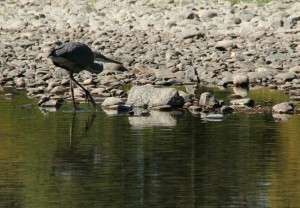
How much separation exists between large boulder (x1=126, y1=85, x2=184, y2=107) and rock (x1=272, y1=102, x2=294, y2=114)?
64.9 inches

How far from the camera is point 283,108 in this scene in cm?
1945

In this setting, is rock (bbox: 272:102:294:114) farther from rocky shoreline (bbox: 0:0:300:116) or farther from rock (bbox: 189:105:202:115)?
rocky shoreline (bbox: 0:0:300:116)

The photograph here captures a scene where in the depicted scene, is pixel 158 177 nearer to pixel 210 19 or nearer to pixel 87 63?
pixel 87 63

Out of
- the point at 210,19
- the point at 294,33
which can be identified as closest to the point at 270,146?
the point at 294,33

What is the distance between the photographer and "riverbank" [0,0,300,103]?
84.0 ft

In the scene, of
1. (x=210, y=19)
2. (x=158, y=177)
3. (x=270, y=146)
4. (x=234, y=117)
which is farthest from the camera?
(x=210, y=19)

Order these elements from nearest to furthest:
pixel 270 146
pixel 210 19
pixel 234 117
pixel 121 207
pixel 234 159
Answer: pixel 121 207 < pixel 234 159 < pixel 270 146 < pixel 234 117 < pixel 210 19

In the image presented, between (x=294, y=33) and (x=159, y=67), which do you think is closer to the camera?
(x=159, y=67)

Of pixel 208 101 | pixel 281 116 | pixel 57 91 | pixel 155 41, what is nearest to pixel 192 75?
pixel 57 91

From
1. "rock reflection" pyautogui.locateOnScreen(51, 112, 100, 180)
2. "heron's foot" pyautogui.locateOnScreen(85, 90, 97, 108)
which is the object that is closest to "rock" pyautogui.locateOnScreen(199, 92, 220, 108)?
"heron's foot" pyautogui.locateOnScreen(85, 90, 97, 108)

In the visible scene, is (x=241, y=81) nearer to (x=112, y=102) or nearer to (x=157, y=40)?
(x=112, y=102)

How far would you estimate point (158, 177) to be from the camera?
13.0 meters

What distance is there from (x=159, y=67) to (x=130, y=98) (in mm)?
7108

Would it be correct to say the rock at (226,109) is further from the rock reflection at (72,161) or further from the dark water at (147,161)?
the rock reflection at (72,161)
